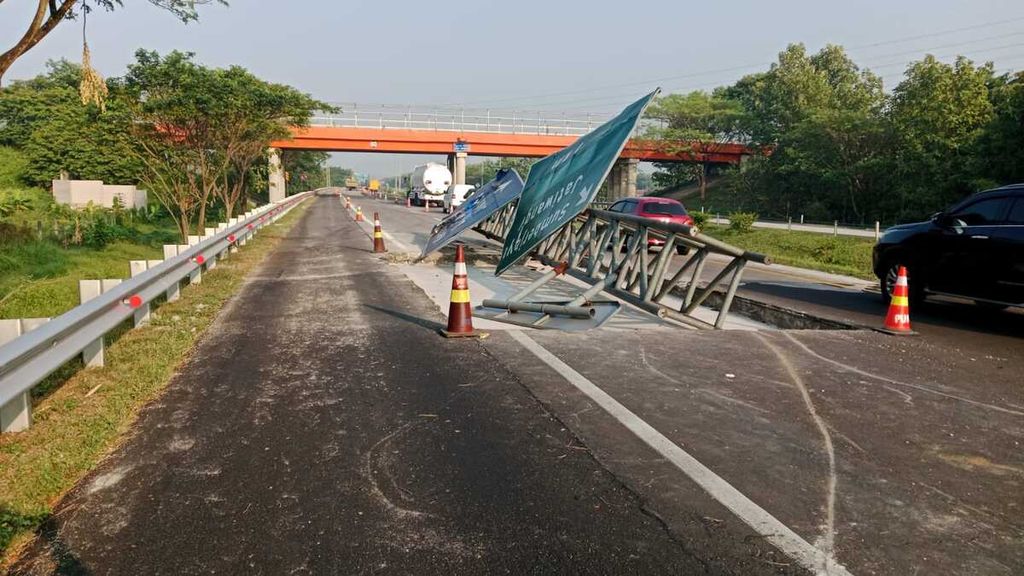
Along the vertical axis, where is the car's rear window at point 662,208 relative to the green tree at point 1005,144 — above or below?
below

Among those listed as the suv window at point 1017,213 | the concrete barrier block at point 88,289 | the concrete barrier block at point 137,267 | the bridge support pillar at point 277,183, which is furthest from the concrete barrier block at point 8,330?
the bridge support pillar at point 277,183

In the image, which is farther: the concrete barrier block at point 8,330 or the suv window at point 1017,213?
the suv window at point 1017,213

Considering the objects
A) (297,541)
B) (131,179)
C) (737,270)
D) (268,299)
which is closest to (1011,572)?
(297,541)

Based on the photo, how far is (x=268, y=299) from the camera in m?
10.0

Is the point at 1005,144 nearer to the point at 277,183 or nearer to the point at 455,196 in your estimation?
the point at 455,196

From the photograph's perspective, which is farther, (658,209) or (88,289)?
(658,209)

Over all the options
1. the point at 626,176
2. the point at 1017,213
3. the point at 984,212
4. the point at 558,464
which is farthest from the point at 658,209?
the point at 626,176

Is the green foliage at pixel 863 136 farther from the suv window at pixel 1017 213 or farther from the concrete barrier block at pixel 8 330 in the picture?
the concrete barrier block at pixel 8 330

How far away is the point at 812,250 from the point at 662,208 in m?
8.60

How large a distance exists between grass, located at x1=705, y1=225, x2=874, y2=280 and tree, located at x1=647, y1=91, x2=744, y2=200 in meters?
30.7

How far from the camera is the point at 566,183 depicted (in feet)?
28.2

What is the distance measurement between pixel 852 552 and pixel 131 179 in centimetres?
4901

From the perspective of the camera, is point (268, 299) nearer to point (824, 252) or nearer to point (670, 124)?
point (824, 252)

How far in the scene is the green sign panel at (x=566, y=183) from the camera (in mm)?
7789
